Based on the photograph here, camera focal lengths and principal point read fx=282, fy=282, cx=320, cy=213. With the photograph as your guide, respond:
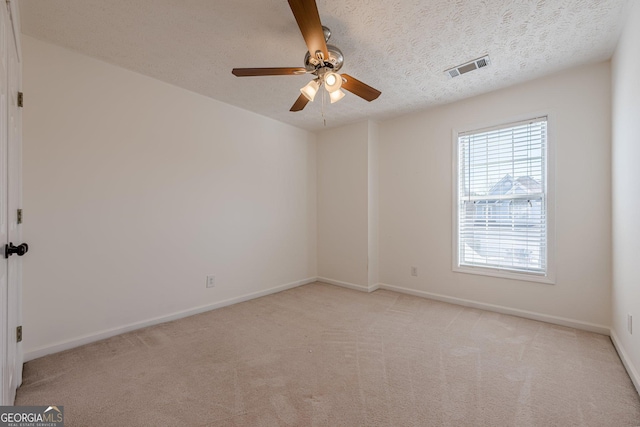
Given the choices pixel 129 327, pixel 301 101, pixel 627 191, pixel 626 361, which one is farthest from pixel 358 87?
pixel 129 327

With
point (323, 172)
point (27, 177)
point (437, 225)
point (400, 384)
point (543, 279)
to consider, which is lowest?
point (400, 384)

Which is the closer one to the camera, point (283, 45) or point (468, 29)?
point (468, 29)

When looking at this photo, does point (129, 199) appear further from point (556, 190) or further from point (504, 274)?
point (556, 190)

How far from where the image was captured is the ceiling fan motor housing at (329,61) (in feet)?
6.54

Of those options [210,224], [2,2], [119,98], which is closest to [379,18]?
[2,2]

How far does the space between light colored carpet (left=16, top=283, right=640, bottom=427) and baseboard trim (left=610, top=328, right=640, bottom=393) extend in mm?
→ 45

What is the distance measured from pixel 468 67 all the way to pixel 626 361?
2.65 m

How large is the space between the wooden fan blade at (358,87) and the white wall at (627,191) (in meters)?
1.68

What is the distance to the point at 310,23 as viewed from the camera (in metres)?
1.65

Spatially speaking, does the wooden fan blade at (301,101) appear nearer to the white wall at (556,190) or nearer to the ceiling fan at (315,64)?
the ceiling fan at (315,64)

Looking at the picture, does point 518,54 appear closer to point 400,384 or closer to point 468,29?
point 468,29

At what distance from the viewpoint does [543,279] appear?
9.58 feet

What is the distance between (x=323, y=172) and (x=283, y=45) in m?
2.50

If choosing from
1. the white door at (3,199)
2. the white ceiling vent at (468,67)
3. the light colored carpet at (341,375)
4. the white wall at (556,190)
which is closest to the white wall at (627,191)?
the white wall at (556,190)
